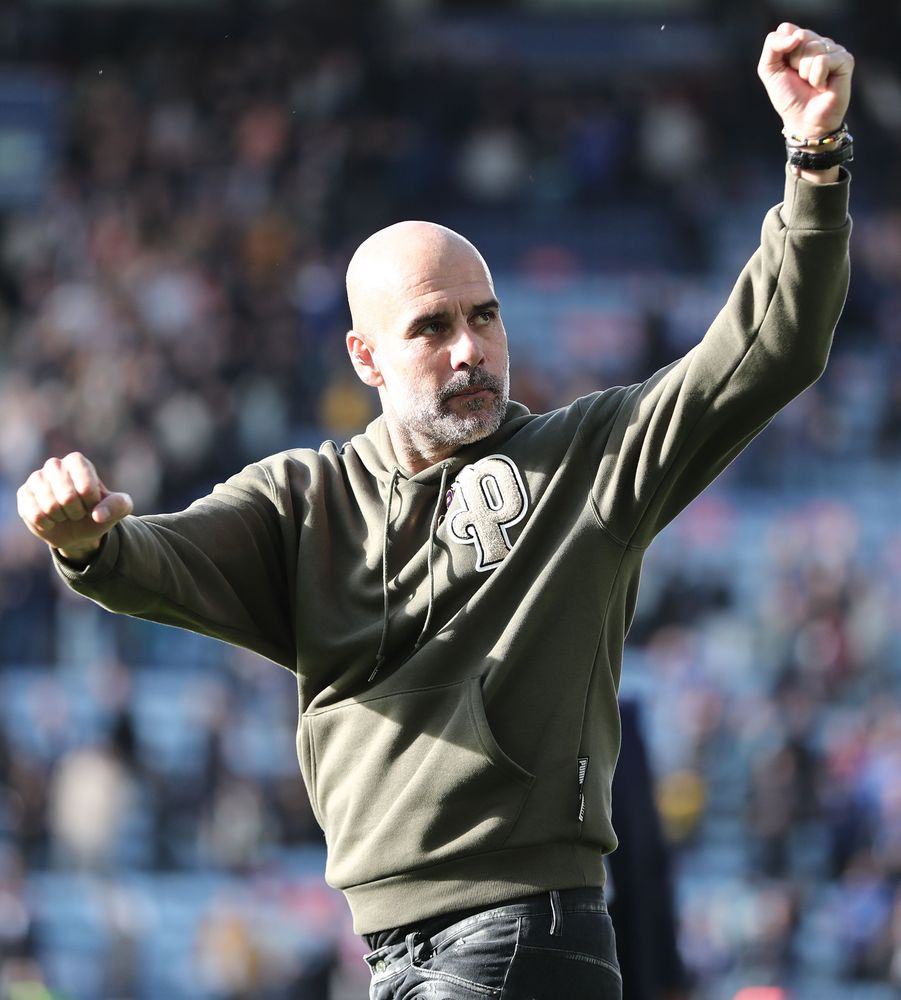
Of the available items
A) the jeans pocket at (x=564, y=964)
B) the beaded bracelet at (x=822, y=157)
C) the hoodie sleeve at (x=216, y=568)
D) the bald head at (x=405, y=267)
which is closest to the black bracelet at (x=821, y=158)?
the beaded bracelet at (x=822, y=157)

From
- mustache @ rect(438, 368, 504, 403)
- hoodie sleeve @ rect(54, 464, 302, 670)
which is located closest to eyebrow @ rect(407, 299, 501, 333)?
mustache @ rect(438, 368, 504, 403)

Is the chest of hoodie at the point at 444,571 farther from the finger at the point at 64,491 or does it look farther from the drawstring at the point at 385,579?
the finger at the point at 64,491

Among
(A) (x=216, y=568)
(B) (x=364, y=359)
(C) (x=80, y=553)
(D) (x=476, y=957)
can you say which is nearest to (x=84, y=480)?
(C) (x=80, y=553)

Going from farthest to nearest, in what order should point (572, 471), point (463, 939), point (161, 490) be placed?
point (161, 490)
point (572, 471)
point (463, 939)

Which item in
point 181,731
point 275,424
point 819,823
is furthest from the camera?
point 275,424

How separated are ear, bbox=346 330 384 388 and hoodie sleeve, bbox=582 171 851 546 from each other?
49cm

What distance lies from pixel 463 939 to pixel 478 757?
0.91ft

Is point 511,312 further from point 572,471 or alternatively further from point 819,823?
point 572,471

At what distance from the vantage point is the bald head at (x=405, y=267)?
10.2ft

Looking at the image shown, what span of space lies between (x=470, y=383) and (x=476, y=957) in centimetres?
93

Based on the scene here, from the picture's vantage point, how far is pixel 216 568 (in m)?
3.10

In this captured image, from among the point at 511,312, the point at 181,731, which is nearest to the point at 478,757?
the point at 181,731

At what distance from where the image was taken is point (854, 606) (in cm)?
1166

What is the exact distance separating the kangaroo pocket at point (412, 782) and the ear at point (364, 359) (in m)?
0.63
